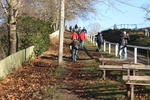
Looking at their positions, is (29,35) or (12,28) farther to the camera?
(29,35)

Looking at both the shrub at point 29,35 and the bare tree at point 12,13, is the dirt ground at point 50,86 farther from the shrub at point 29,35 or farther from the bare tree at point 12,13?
the shrub at point 29,35

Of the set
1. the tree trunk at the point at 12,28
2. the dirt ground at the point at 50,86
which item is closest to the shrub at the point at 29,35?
the tree trunk at the point at 12,28

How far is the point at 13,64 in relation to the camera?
1702 centimetres

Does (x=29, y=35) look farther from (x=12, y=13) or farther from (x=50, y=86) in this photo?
(x=50, y=86)

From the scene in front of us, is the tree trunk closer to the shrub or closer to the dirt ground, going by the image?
the shrub

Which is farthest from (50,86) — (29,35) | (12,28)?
(29,35)

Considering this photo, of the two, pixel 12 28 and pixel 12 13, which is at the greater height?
pixel 12 13

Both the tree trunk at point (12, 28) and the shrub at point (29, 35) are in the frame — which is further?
the shrub at point (29, 35)

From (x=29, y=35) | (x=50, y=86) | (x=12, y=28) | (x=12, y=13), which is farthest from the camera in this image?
(x=29, y=35)

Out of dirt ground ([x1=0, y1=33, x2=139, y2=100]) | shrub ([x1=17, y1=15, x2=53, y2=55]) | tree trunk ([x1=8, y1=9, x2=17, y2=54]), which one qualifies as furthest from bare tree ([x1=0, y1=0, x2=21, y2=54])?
dirt ground ([x1=0, y1=33, x2=139, y2=100])

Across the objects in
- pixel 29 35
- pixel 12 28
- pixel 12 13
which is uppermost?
pixel 12 13

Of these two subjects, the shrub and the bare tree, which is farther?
the shrub

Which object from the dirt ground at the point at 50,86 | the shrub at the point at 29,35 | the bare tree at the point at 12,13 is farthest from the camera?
the shrub at the point at 29,35

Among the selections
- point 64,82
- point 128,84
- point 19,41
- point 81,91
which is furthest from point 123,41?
point 128,84
